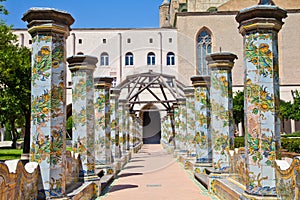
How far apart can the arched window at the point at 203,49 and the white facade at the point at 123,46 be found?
2364mm

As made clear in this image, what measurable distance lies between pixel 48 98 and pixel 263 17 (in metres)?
3.71

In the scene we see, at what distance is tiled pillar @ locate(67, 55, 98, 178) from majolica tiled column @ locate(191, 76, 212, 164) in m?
3.95

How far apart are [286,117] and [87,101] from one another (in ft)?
97.3

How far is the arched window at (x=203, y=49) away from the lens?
4159 centimetres

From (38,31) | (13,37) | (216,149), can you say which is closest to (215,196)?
(216,149)

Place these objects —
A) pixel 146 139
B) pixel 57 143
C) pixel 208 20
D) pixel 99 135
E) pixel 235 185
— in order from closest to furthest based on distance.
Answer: pixel 57 143 < pixel 235 185 < pixel 99 135 < pixel 208 20 < pixel 146 139

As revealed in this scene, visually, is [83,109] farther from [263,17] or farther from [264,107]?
[263,17]

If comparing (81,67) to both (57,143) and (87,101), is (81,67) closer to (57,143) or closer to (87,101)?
(87,101)

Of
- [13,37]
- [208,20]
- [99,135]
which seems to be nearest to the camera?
[99,135]

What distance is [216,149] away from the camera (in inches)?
406

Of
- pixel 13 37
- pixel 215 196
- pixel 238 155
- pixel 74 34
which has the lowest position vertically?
pixel 215 196

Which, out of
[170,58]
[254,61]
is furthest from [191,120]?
[170,58]

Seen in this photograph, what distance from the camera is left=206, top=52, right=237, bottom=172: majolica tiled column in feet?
33.1

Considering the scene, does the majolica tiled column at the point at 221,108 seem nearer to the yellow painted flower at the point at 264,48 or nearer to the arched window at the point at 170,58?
the yellow painted flower at the point at 264,48
